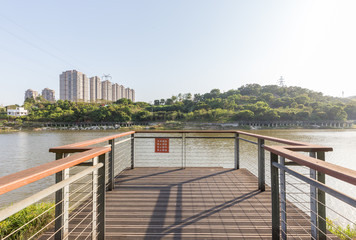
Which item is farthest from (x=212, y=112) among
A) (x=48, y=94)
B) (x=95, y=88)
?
(x=48, y=94)

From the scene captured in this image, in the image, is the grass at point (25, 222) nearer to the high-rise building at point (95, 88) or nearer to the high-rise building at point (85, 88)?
the high-rise building at point (85, 88)

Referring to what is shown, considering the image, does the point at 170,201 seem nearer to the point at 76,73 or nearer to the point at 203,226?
the point at 203,226

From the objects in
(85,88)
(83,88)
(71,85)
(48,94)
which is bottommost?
(48,94)

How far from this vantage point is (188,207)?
2.17 meters

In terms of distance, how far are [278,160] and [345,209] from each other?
429 cm

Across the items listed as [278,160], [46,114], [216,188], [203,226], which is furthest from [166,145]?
[46,114]

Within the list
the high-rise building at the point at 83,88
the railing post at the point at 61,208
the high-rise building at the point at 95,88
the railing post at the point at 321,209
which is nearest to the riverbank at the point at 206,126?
the high-rise building at the point at 83,88

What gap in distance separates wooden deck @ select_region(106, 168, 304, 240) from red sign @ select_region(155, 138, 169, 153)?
0.64m

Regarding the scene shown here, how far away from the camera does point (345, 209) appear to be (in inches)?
160

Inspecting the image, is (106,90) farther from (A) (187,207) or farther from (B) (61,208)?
(B) (61,208)

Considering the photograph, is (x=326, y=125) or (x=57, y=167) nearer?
(x=57, y=167)

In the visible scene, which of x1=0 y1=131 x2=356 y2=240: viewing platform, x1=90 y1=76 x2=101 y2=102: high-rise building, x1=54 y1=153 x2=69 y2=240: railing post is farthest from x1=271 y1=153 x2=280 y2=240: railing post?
x1=90 y1=76 x2=101 y2=102: high-rise building

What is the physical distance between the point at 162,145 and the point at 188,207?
1835 millimetres

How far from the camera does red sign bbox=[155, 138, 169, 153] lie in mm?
3866
